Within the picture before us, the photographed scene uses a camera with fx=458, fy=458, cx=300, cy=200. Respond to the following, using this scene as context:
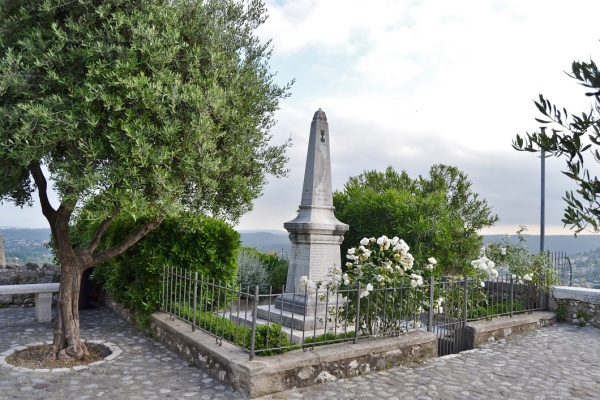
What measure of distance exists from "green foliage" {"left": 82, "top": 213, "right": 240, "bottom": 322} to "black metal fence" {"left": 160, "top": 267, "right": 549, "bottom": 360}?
307mm

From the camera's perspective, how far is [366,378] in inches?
243

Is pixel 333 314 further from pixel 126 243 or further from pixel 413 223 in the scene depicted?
pixel 413 223

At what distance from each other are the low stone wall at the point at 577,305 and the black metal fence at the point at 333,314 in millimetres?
1634

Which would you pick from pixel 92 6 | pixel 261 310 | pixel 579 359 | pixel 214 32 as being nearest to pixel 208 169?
pixel 214 32

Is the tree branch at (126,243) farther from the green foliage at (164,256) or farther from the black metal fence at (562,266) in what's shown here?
the black metal fence at (562,266)

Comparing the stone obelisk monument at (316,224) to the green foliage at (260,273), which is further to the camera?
the green foliage at (260,273)

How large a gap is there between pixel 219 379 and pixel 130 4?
5199 mm

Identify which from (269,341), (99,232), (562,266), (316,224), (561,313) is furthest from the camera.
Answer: (562,266)

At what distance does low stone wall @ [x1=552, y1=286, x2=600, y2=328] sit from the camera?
10289 mm

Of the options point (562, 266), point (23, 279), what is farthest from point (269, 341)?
point (562, 266)

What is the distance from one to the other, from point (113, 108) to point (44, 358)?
3793 mm

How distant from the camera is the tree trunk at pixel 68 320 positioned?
6816 millimetres

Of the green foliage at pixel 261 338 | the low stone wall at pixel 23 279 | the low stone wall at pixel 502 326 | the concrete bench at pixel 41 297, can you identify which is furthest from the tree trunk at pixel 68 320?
the low stone wall at pixel 502 326

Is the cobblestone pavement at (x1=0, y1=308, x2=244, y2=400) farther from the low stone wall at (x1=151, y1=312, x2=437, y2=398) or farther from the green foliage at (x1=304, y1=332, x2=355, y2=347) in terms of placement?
the green foliage at (x1=304, y1=332, x2=355, y2=347)
